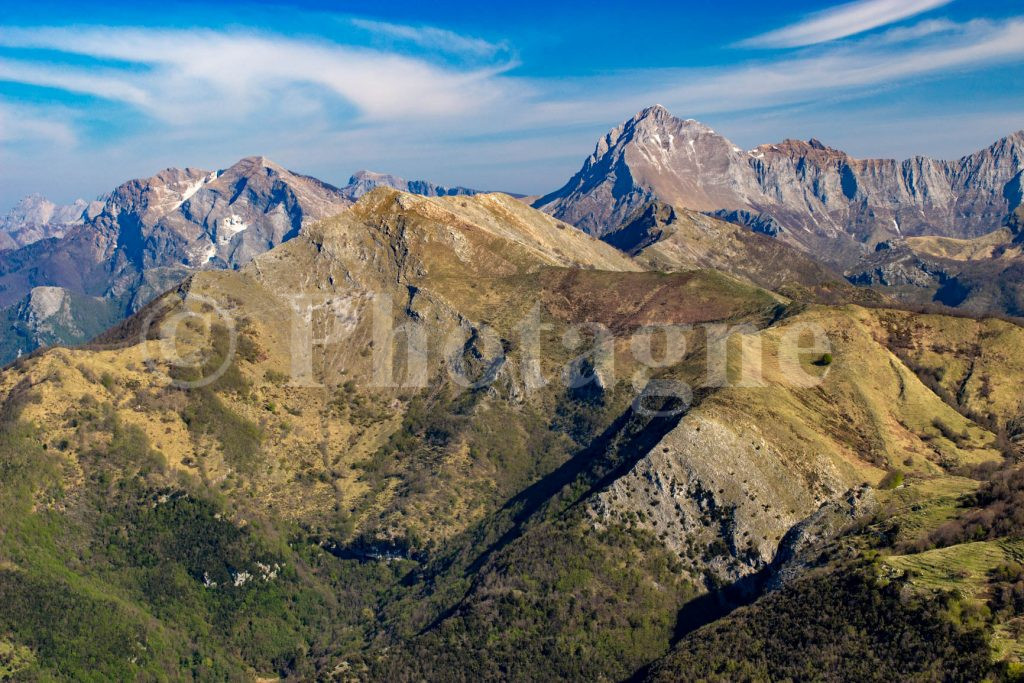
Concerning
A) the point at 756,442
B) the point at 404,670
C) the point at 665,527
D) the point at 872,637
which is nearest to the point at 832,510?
the point at 756,442

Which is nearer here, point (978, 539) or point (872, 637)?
point (872, 637)

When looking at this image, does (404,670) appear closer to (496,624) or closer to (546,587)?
(496,624)

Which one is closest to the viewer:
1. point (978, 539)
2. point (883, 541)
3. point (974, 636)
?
point (974, 636)

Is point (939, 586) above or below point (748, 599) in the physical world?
above

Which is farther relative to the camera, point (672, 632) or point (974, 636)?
point (672, 632)

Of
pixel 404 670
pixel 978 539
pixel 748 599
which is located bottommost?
pixel 404 670

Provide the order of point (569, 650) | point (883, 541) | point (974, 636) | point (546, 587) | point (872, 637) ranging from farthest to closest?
1. point (546, 587)
2. point (569, 650)
3. point (883, 541)
4. point (872, 637)
5. point (974, 636)

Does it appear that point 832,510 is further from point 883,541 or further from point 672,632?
point 672,632

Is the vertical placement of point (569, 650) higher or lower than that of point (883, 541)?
lower

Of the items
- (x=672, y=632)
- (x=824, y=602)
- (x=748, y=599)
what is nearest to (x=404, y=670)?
(x=672, y=632)

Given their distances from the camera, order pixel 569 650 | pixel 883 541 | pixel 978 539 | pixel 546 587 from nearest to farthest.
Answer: pixel 978 539, pixel 883 541, pixel 569 650, pixel 546 587
